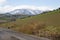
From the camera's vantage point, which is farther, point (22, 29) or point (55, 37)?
point (22, 29)

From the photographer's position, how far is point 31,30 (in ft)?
123

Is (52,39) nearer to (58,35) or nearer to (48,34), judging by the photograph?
(58,35)

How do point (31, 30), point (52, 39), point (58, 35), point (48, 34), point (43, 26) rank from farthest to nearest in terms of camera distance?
1. point (43, 26)
2. point (31, 30)
3. point (48, 34)
4. point (58, 35)
5. point (52, 39)

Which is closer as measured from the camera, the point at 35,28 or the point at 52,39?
the point at 52,39

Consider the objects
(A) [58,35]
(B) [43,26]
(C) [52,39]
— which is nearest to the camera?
(C) [52,39]

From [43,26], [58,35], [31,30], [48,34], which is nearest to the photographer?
[58,35]

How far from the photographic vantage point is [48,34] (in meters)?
30.3

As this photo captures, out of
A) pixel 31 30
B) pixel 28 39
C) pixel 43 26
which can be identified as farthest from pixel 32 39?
→ pixel 43 26

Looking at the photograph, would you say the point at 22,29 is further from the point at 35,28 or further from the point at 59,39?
the point at 59,39

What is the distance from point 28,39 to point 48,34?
13.6ft

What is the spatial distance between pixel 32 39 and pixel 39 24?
13153mm

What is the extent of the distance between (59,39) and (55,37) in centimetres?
123

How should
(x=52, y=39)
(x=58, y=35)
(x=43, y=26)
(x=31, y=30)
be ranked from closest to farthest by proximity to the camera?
(x=52, y=39), (x=58, y=35), (x=31, y=30), (x=43, y=26)

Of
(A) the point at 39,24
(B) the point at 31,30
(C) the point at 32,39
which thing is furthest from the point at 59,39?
(A) the point at 39,24
